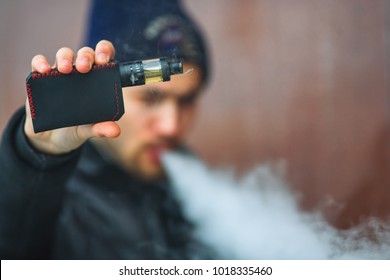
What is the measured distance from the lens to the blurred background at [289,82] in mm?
1856

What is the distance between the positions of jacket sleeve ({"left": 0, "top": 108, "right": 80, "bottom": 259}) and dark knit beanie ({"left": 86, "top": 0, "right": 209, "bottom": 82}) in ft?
1.13

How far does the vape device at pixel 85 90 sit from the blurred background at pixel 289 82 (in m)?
0.92

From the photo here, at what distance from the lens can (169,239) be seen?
Answer: 1769 mm

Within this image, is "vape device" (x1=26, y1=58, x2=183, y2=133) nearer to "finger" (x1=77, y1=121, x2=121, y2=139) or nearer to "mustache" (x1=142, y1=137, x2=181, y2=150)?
"finger" (x1=77, y1=121, x2=121, y2=139)

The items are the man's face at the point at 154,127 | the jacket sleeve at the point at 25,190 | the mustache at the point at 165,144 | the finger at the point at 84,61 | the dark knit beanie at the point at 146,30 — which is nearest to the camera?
the finger at the point at 84,61

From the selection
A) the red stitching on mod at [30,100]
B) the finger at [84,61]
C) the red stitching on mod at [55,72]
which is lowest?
the red stitching on mod at [30,100]

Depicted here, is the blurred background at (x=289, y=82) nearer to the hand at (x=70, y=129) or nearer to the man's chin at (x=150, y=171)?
the man's chin at (x=150, y=171)

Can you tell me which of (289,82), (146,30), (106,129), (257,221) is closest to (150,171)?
(257,221)

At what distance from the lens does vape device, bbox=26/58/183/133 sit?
98 centimetres

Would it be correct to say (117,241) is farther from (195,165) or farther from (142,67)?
(142,67)

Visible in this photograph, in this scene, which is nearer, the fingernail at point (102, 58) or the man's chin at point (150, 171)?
the fingernail at point (102, 58)

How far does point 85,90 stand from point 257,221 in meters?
0.96

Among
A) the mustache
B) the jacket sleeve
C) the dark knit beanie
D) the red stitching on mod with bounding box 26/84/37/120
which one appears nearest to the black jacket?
the jacket sleeve

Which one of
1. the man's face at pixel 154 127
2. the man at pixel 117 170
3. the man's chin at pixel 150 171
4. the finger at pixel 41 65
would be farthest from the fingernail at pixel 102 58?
the man's chin at pixel 150 171
